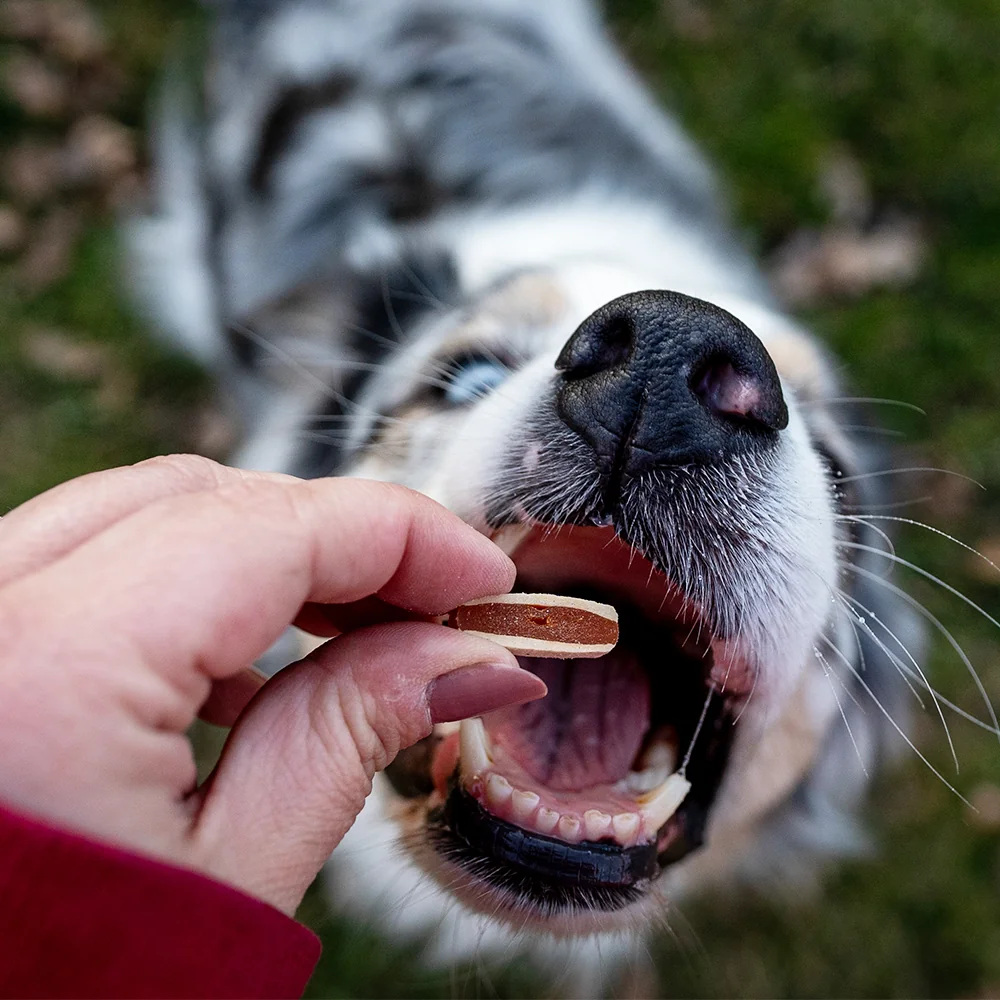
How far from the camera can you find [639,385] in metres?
1.46

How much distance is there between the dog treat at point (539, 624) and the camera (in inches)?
52.6

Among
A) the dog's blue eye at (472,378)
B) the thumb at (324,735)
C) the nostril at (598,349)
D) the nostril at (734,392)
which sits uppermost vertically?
the nostril at (734,392)

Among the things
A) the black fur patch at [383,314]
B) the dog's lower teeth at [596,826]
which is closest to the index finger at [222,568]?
the dog's lower teeth at [596,826]

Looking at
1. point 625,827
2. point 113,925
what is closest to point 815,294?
point 625,827

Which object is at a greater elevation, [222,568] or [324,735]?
[222,568]

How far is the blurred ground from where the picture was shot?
3.28m

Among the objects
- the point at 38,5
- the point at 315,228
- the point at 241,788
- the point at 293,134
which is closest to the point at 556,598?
the point at 241,788

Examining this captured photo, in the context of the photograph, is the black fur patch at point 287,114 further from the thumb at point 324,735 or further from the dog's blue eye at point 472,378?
the thumb at point 324,735

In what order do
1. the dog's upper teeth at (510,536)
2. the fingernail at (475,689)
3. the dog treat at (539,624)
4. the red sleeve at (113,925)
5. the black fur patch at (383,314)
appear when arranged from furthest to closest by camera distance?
the black fur patch at (383,314)
the dog's upper teeth at (510,536)
the dog treat at (539,624)
the fingernail at (475,689)
the red sleeve at (113,925)

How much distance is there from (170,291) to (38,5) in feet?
5.11

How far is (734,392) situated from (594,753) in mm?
829

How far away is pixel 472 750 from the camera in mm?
1665

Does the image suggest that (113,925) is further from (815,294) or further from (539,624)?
(815,294)

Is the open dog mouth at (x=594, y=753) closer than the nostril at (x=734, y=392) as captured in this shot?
No
